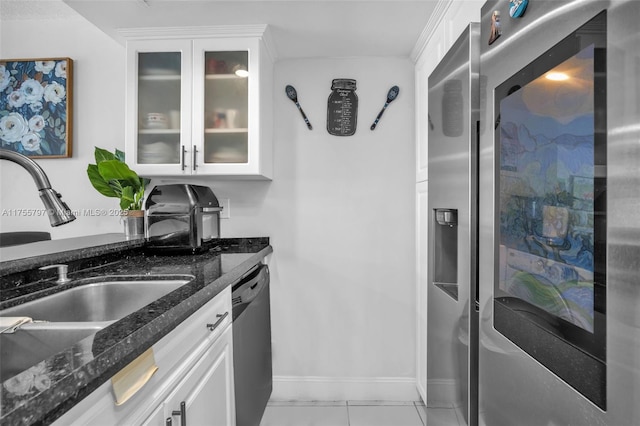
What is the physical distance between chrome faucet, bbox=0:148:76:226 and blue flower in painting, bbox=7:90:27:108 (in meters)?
1.90

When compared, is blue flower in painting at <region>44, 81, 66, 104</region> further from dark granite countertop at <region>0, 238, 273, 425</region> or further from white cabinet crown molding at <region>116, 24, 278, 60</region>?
dark granite countertop at <region>0, 238, 273, 425</region>

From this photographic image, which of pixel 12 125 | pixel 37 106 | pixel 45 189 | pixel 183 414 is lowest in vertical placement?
pixel 183 414

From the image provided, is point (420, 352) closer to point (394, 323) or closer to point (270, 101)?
point (394, 323)

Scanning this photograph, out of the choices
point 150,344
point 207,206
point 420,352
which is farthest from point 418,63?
point 150,344

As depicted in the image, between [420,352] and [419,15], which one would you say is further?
[420,352]

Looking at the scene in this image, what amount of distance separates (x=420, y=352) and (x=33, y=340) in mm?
1993

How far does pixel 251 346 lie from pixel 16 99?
87.6 inches

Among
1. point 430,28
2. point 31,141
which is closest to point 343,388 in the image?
point 430,28

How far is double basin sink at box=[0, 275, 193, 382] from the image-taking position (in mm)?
832

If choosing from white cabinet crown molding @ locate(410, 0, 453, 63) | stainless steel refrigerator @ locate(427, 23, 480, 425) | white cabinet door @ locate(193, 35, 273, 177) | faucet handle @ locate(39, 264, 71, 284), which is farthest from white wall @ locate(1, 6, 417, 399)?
faucet handle @ locate(39, 264, 71, 284)

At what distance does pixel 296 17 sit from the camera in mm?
1852

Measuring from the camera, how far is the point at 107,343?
25.9 inches

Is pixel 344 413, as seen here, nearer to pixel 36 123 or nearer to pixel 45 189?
pixel 45 189

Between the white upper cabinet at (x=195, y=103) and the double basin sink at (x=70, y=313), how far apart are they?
853 millimetres
